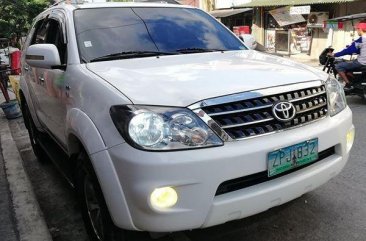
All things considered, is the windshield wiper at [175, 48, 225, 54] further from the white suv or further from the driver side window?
the driver side window

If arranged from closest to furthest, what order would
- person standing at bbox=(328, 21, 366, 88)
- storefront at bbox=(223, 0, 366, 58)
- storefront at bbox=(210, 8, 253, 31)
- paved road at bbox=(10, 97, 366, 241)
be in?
paved road at bbox=(10, 97, 366, 241), person standing at bbox=(328, 21, 366, 88), storefront at bbox=(223, 0, 366, 58), storefront at bbox=(210, 8, 253, 31)

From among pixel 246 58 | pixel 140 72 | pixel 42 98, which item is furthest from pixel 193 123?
pixel 42 98

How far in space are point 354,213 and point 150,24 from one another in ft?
7.53

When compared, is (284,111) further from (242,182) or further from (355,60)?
(355,60)

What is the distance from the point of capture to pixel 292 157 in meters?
2.39

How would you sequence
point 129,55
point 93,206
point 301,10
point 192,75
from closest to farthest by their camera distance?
point 192,75
point 93,206
point 129,55
point 301,10

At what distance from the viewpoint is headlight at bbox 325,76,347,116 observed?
109 inches

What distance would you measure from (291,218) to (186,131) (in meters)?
1.52

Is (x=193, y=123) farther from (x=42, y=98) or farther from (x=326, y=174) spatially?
(x=42, y=98)

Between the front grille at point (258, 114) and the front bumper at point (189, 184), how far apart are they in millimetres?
64

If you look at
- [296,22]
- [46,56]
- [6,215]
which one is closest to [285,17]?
[296,22]

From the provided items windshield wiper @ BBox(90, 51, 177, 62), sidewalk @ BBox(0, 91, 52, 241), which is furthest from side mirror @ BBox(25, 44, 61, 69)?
sidewalk @ BBox(0, 91, 52, 241)

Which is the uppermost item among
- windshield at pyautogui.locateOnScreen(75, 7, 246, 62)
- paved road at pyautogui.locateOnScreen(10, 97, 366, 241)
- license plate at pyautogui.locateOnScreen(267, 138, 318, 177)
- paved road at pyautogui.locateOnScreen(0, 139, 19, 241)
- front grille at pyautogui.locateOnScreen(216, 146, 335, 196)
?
windshield at pyautogui.locateOnScreen(75, 7, 246, 62)

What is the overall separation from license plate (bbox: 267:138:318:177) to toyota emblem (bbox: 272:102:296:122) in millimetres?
170
